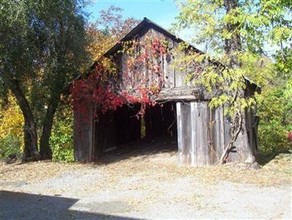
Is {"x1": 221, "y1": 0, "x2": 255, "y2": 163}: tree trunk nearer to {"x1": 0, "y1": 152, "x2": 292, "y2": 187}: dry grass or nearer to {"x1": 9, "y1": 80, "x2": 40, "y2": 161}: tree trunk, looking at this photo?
{"x1": 0, "y1": 152, "x2": 292, "y2": 187}: dry grass

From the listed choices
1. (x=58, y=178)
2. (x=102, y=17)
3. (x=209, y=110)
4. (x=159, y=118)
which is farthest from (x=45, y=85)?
(x=102, y=17)

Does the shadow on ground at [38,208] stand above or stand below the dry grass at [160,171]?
below

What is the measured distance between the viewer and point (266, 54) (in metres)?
11.9

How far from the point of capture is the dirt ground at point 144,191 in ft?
27.4

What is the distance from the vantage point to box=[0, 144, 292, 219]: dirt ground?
834 centimetres

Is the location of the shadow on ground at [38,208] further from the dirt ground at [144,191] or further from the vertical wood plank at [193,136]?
the vertical wood plank at [193,136]

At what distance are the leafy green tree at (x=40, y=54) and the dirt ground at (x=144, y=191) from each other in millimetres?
2421

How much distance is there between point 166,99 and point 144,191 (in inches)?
189

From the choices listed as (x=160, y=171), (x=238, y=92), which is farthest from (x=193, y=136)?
(x=238, y=92)

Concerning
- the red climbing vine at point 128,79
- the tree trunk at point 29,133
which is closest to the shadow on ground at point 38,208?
the red climbing vine at point 128,79

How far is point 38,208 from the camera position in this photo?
29.8ft

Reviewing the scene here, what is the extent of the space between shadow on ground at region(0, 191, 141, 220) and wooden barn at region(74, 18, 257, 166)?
553 cm

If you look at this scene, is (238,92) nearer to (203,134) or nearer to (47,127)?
(203,134)

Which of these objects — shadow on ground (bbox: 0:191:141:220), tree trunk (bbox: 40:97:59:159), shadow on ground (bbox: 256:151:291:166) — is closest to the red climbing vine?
tree trunk (bbox: 40:97:59:159)
